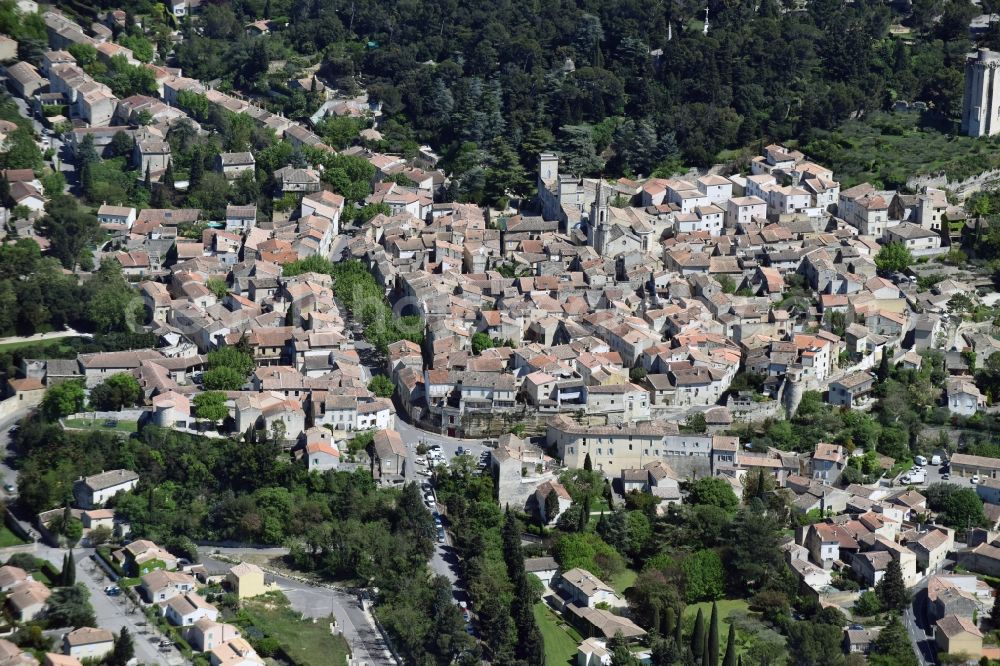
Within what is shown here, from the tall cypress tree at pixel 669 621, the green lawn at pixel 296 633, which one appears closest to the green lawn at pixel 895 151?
the tall cypress tree at pixel 669 621

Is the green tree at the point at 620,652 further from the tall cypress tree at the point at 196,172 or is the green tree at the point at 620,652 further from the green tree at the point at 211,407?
the tall cypress tree at the point at 196,172

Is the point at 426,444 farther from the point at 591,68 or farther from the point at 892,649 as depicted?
the point at 591,68

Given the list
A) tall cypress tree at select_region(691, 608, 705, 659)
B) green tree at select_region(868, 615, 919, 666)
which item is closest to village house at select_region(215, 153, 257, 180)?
tall cypress tree at select_region(691, 608, 705, 659)

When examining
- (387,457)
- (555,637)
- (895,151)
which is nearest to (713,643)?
(555,637)

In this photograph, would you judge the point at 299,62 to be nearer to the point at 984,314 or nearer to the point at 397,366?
the point at 397,366

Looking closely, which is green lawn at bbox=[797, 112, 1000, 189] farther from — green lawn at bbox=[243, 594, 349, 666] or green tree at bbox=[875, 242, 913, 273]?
green lawn at bbox=[243, 594, 349, 666]

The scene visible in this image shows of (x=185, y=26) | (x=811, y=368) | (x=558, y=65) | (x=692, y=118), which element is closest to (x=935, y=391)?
(x=811, y=368)

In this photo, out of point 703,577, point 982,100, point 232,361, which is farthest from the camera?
point 982,100
